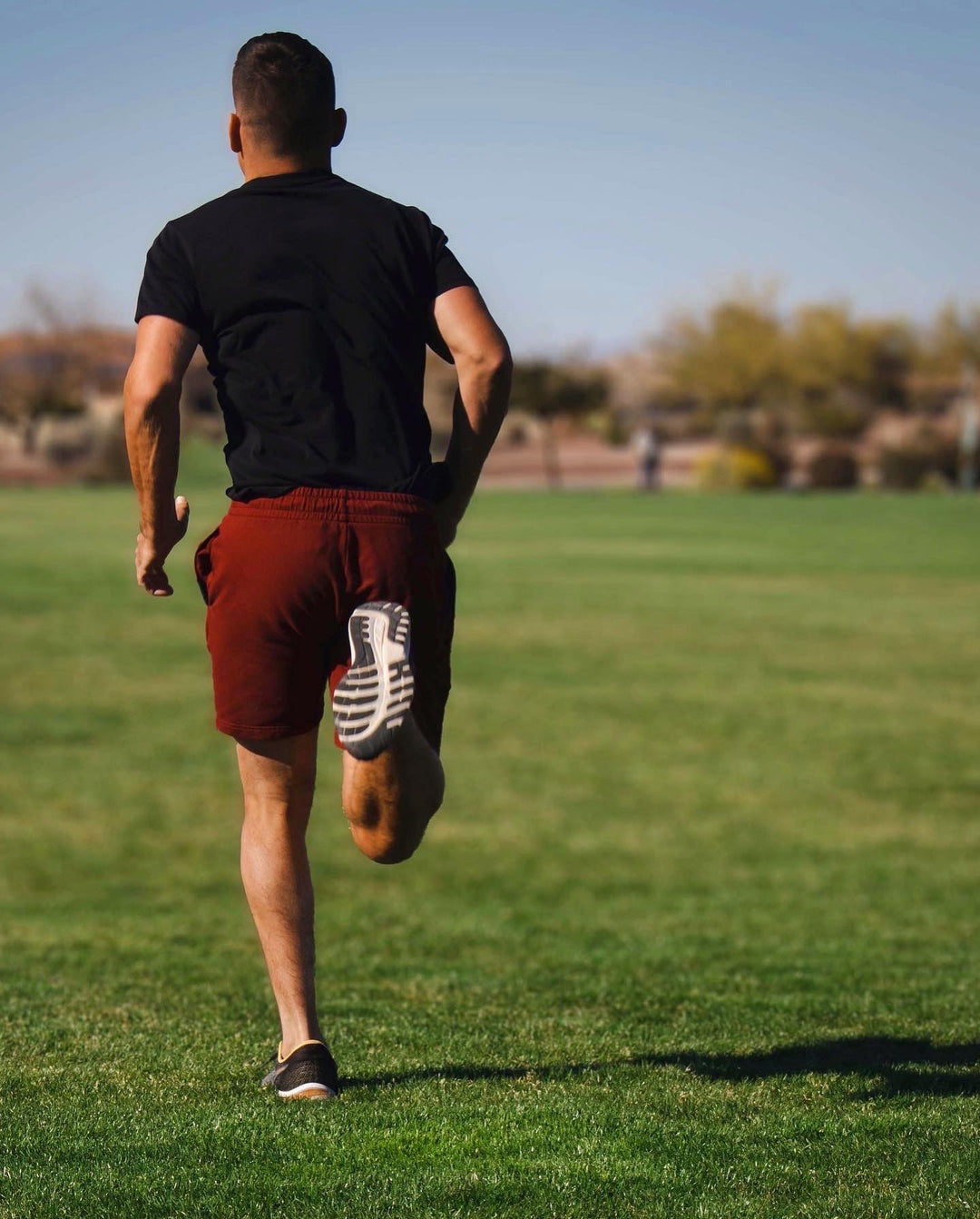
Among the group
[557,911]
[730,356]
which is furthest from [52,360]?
[557,911]

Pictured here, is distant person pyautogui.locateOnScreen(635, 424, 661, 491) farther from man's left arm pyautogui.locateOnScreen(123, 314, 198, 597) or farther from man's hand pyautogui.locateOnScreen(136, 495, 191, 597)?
man's left arm pyautogui.locateOnScreen(123, 314, 198, 597)

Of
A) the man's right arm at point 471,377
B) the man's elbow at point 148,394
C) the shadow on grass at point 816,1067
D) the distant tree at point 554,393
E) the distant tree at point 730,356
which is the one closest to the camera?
the man's elbow at point 148,394

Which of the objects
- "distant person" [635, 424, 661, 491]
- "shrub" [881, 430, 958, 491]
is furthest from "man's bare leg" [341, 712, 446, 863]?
"shrub" [881, 430, 958, 491]

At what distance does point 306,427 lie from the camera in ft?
13.7

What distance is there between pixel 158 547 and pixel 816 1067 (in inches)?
85.4

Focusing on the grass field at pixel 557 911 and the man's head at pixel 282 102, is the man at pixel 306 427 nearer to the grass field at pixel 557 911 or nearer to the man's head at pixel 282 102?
the man's head at pixel 282 102

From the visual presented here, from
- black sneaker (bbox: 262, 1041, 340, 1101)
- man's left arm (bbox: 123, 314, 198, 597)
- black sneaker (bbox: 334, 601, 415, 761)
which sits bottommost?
black sneaker (bbox: 262, 1041, 340, 1101)

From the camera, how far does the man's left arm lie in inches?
163

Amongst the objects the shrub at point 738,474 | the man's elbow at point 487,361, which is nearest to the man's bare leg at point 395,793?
the man's elbow at point 487,361

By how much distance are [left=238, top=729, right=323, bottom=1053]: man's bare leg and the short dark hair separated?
4.72ft

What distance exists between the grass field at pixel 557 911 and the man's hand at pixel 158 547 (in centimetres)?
122

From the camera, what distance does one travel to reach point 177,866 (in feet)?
50.8

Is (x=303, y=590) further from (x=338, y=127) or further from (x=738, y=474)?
(x=738, y=474)

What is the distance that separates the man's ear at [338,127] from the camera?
440cm
